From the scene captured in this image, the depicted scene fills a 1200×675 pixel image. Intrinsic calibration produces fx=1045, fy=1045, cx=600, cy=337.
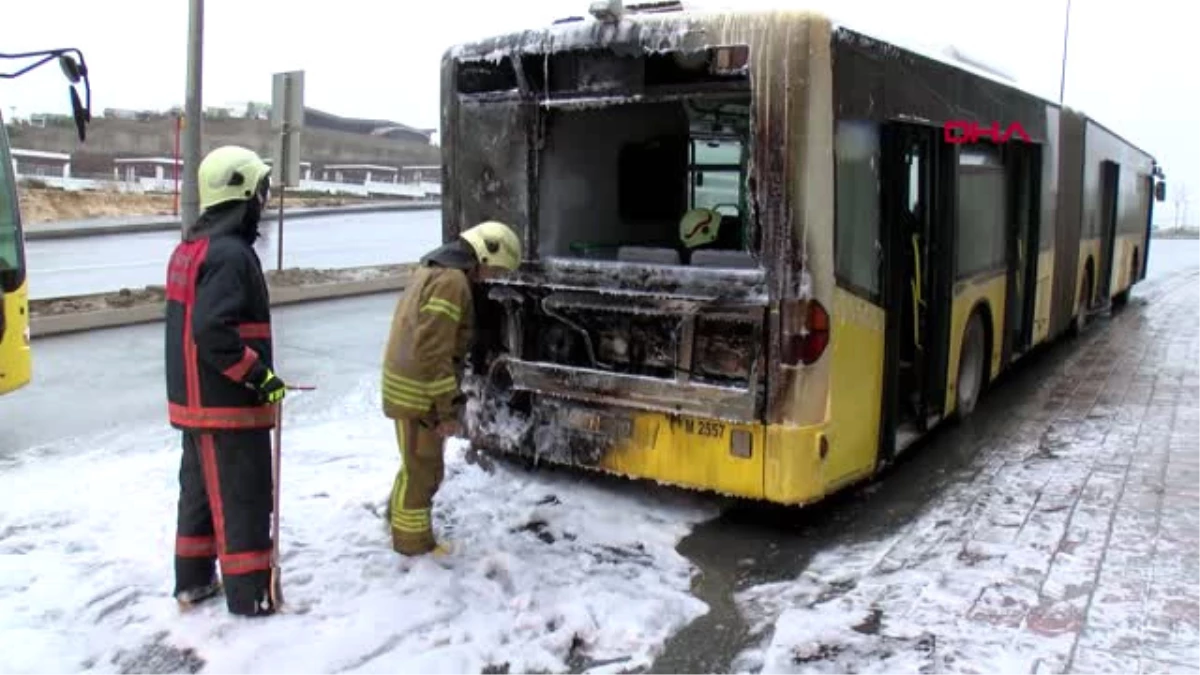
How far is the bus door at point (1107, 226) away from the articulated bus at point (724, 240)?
20.4 ft

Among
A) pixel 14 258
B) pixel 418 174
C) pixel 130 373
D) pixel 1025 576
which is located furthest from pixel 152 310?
pixel 418 174

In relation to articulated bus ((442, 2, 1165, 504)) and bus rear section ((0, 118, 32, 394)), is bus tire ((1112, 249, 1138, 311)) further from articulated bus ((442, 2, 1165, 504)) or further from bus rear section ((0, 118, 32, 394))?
bus rear section ((0, 118, 32, 394))

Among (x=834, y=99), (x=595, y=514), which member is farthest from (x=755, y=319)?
(x=595, y=514)

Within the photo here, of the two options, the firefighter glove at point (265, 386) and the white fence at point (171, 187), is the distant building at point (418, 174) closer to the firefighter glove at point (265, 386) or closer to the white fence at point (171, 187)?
the white fence at point (171, 187)

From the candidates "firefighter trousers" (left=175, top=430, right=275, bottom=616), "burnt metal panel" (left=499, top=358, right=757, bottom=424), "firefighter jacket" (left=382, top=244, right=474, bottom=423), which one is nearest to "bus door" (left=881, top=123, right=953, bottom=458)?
"burnt metal panel" (left=499, top=358, right=757, bottom=424)

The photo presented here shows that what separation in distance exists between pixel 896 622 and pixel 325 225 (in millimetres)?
25018

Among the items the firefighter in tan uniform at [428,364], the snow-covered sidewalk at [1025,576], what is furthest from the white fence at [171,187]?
the firefighter in tan uniform at [428,364]

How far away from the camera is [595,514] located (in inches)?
227

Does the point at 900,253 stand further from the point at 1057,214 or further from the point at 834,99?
the point at 1057,214

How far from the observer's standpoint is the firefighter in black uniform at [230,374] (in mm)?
3934

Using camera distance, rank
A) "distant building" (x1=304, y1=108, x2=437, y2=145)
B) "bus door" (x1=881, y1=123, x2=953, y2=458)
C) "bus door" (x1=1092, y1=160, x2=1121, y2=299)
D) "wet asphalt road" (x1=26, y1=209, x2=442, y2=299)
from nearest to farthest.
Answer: "bus door" (x1=881, y1=123, x2=953, y2=458), "bus door" (x1=1092, y1=160, x2=1121, y2=299), "wet asphalt road" (x1=26, y1=209, x2=442, y2=299), "distant building" (x1=304, y1=108, x2=437, y2=145)

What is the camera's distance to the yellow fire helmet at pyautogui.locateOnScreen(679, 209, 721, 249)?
7328mm

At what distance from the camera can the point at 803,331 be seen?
4.97m
